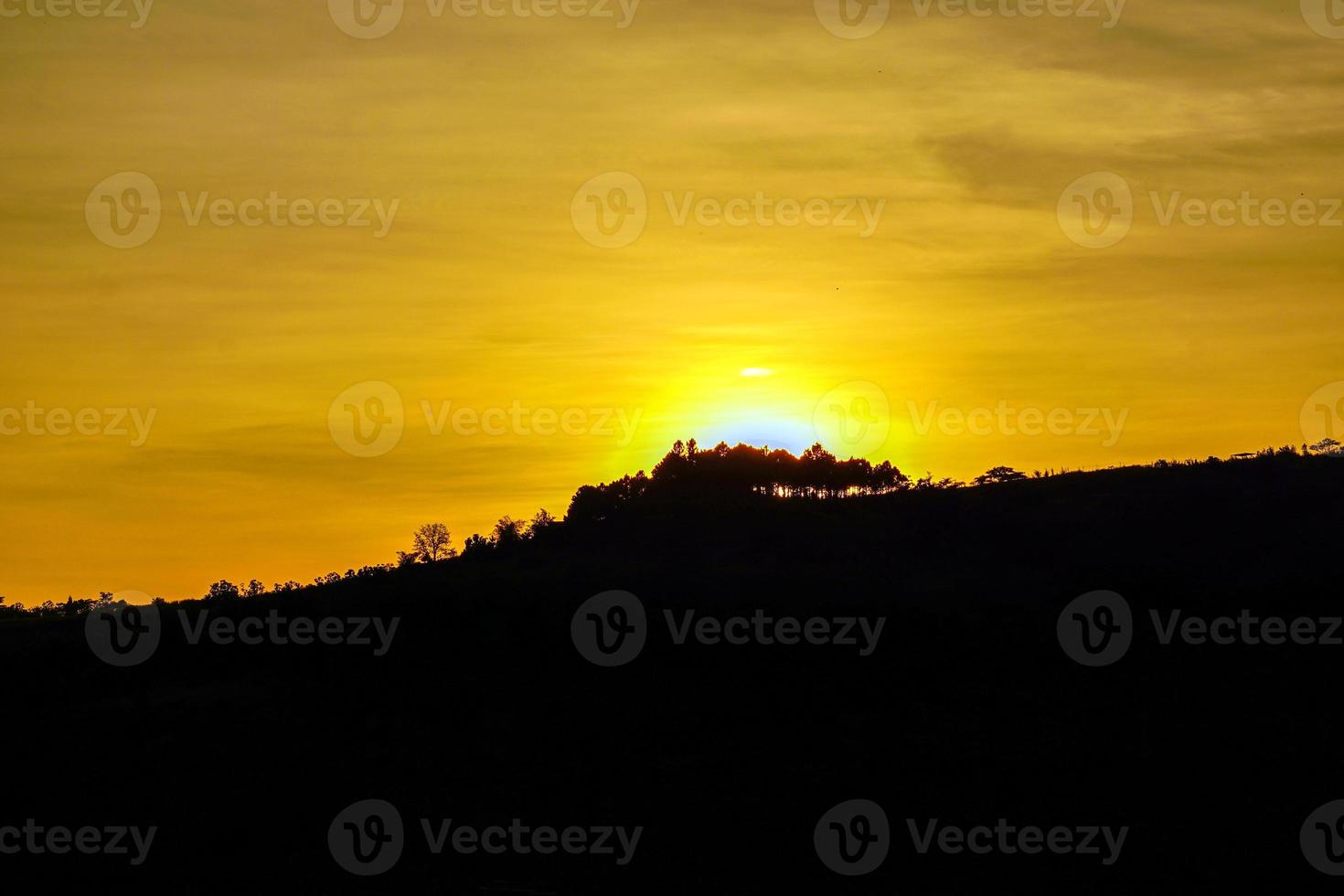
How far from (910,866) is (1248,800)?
34.3 feet

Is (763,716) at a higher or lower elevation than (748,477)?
lower

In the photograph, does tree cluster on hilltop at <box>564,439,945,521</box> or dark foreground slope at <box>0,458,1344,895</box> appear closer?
dark foreground slope at <box>0,458,1344,895</box>

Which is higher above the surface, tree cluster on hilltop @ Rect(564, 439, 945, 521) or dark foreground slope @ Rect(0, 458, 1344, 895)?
tree cluster on hilltop @ Rect(564, 439, 945, 521)

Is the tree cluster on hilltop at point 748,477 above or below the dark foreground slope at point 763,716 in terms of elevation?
above

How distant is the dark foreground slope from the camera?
40875mm

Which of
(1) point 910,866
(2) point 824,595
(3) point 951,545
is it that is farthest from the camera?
(3) point 951,545

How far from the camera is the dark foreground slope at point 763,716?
4088cm

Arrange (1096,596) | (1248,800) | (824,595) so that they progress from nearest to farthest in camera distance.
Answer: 1. (1248,800)
2. (1096,596)
3. (824,595)

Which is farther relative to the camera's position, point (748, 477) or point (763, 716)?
Result: point (748, 477)

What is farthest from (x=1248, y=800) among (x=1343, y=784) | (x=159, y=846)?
(x=159, y=846)

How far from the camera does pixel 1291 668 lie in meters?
52.0

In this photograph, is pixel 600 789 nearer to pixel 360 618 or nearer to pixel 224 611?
pixel 360 618

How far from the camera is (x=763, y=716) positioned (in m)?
51.9

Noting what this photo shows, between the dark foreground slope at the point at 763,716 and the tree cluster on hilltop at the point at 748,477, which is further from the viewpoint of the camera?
the tree cluster on hilltop at the point at 748,477
